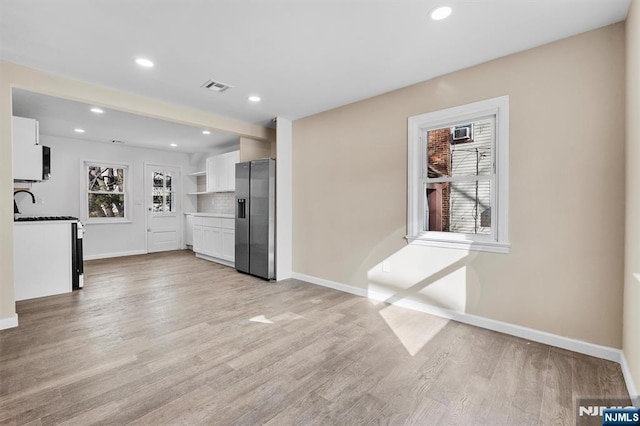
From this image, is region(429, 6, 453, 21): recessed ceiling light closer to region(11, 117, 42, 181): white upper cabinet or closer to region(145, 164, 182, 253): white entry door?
region(11, 117, 42, 181): white upper cabinet

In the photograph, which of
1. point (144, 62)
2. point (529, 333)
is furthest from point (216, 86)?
point (529, 333)

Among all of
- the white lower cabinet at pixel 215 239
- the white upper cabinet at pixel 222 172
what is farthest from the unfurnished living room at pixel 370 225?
the white upper cabinet at pixel 222 172

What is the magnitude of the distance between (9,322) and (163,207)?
4.93 metres

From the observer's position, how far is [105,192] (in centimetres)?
656

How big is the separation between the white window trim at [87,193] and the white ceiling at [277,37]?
4031 millimetres

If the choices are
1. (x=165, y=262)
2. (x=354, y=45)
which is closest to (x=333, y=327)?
(x=354, y=45)

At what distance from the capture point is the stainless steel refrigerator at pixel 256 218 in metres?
4.59

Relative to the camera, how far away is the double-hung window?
6305 mm

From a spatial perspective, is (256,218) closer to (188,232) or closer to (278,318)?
(278,318)

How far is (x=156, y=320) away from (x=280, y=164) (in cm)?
268

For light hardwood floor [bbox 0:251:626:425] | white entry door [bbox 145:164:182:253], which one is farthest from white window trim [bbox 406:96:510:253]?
white entry door [bbox 145:164:182:253]

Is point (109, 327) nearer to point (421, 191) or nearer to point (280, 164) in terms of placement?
point (280, 164)

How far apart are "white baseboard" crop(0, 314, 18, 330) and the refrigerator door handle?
2879 millimetres

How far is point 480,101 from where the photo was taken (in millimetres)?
2850
